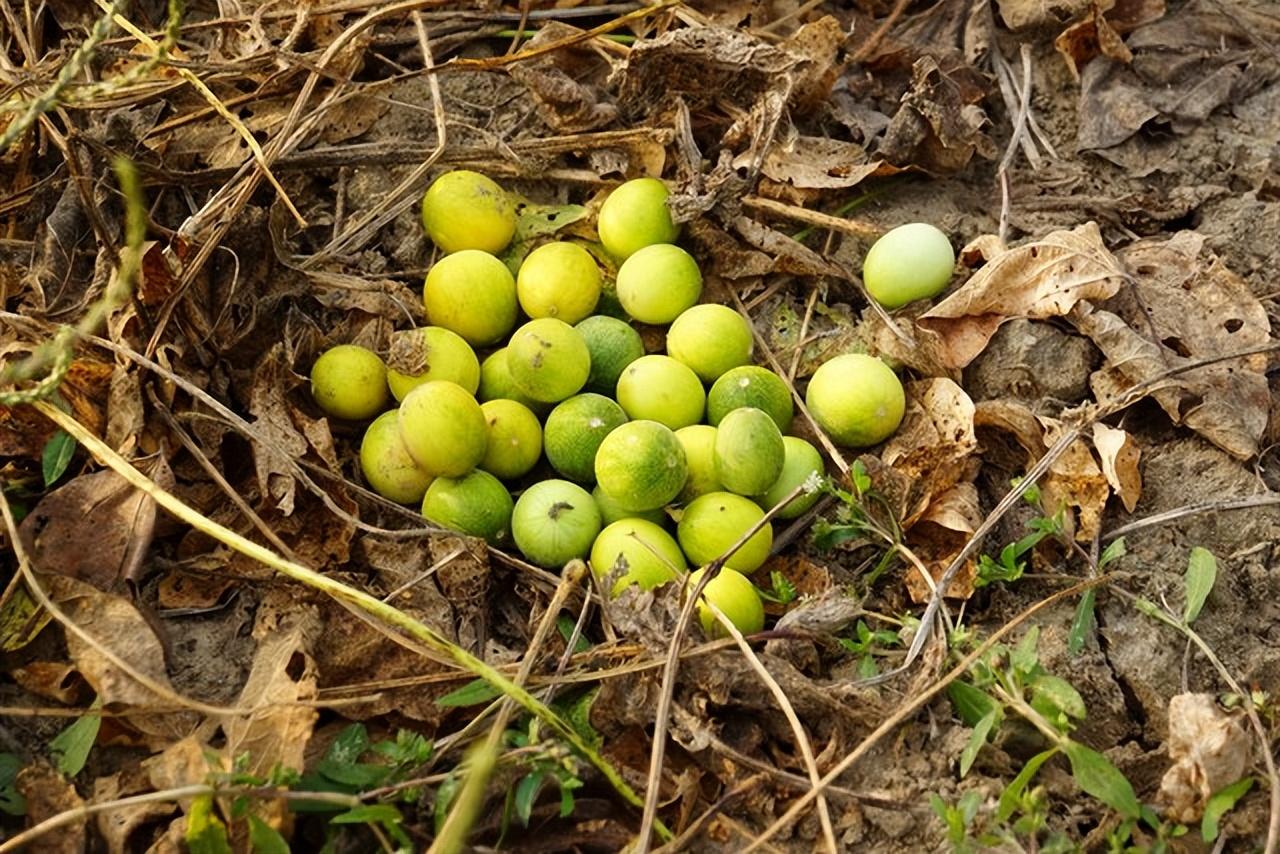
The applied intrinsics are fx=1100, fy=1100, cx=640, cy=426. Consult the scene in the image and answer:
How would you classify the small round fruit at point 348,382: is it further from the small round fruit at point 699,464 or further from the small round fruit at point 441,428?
the small round fruit at point 699,464

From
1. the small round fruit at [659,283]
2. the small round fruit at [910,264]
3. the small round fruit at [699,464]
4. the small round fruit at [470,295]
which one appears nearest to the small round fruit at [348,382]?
the small round fruit at [470,295]

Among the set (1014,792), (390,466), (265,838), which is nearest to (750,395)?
(390,466)

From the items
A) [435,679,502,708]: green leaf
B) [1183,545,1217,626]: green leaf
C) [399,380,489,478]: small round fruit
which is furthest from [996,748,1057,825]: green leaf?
[399,380,489,478]: small round fruit

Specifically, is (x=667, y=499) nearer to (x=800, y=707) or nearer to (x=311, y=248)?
(x=800, y=707)

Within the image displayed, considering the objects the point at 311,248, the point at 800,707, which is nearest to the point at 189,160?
the point at 311,248

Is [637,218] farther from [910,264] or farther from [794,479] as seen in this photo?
[794,479]
